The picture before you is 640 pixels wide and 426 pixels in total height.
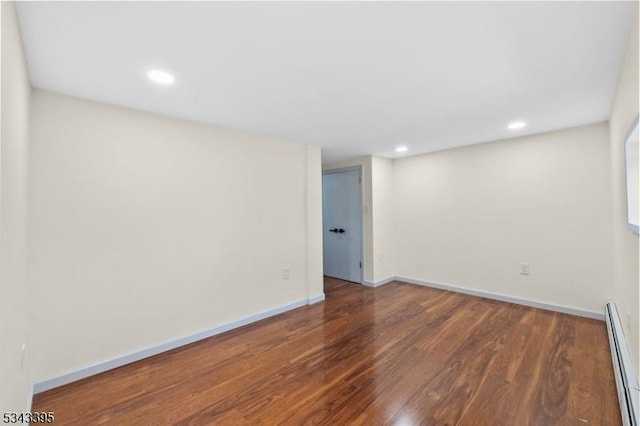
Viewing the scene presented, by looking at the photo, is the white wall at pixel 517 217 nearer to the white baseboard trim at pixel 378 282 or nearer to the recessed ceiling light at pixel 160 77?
the white baseboard trim at pixel 378 282

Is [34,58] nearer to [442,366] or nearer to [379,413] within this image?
[379,413]

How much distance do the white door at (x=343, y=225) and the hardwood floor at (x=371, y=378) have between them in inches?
69.5

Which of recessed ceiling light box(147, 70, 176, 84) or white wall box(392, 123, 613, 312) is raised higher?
recessed ceiling light box(147, 70, 176, 84)

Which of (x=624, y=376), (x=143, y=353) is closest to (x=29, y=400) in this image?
(x=143, y=353)

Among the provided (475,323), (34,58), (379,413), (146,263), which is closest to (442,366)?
(379,413)

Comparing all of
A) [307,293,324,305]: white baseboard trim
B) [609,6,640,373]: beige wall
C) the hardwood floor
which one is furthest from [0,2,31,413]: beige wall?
[609,6,640,373]: beige wall

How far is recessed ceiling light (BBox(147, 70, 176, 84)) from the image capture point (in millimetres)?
1831

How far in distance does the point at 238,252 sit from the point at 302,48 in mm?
2241

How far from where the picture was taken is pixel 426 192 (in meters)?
4.57

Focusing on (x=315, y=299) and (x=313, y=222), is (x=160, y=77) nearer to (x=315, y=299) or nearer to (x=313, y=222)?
(x=313, y=222)

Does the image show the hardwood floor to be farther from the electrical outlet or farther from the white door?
the white door

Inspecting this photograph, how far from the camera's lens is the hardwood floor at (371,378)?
5.77ft

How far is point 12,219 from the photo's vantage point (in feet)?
4.52

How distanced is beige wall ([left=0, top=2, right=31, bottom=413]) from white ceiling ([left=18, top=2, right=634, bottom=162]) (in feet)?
0.75
